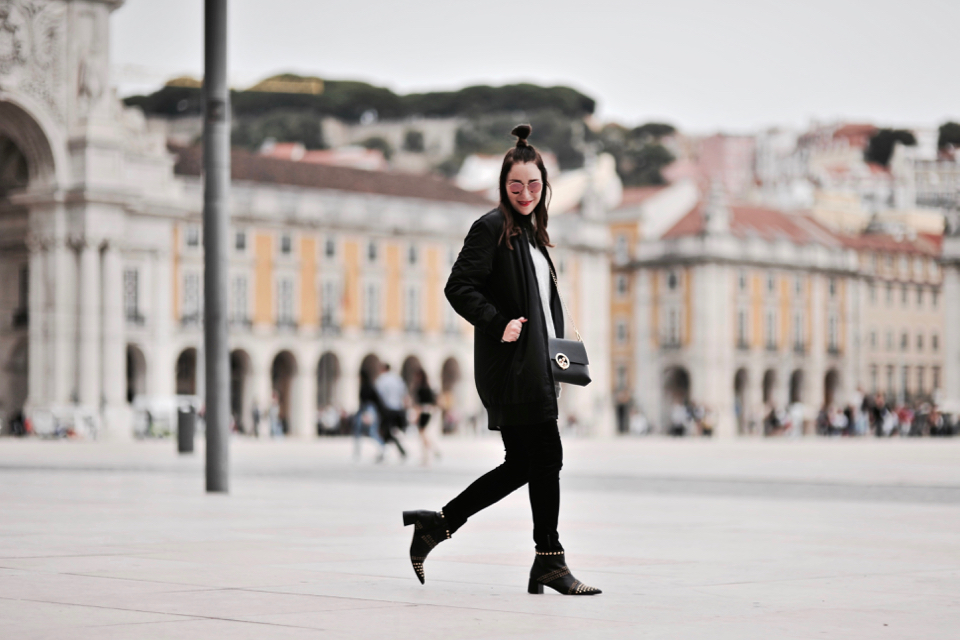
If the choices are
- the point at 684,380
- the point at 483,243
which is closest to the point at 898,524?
the point at 483,243

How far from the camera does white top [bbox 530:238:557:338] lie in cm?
681

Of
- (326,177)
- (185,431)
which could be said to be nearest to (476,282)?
(185,431)

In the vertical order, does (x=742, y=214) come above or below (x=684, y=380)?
above

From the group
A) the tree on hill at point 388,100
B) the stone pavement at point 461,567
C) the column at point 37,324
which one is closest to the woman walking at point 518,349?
the stone pavement at point 461,567

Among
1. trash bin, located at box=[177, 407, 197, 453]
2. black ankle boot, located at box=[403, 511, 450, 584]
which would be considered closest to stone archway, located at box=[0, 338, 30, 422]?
trash bin, located at box=[177, 407, 197, 453]

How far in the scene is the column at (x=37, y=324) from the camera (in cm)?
5438

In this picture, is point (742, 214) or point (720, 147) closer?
point (742, 214)

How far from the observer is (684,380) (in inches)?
3583

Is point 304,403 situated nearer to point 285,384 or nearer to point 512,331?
point 285,384

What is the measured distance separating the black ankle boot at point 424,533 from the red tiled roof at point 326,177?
60852 millimetres

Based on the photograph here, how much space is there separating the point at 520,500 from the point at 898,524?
13.4ft

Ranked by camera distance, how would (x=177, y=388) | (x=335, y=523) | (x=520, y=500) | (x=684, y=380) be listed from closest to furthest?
(x=335, y=523)
(x=520, y=500)
(x=177, y=388)
(x=684, y=380)

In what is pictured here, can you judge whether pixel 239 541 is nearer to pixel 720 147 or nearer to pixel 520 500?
pixel 520 500

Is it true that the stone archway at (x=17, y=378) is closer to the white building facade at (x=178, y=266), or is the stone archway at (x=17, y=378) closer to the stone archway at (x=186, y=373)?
the white building facade at (x=178, y=266)
